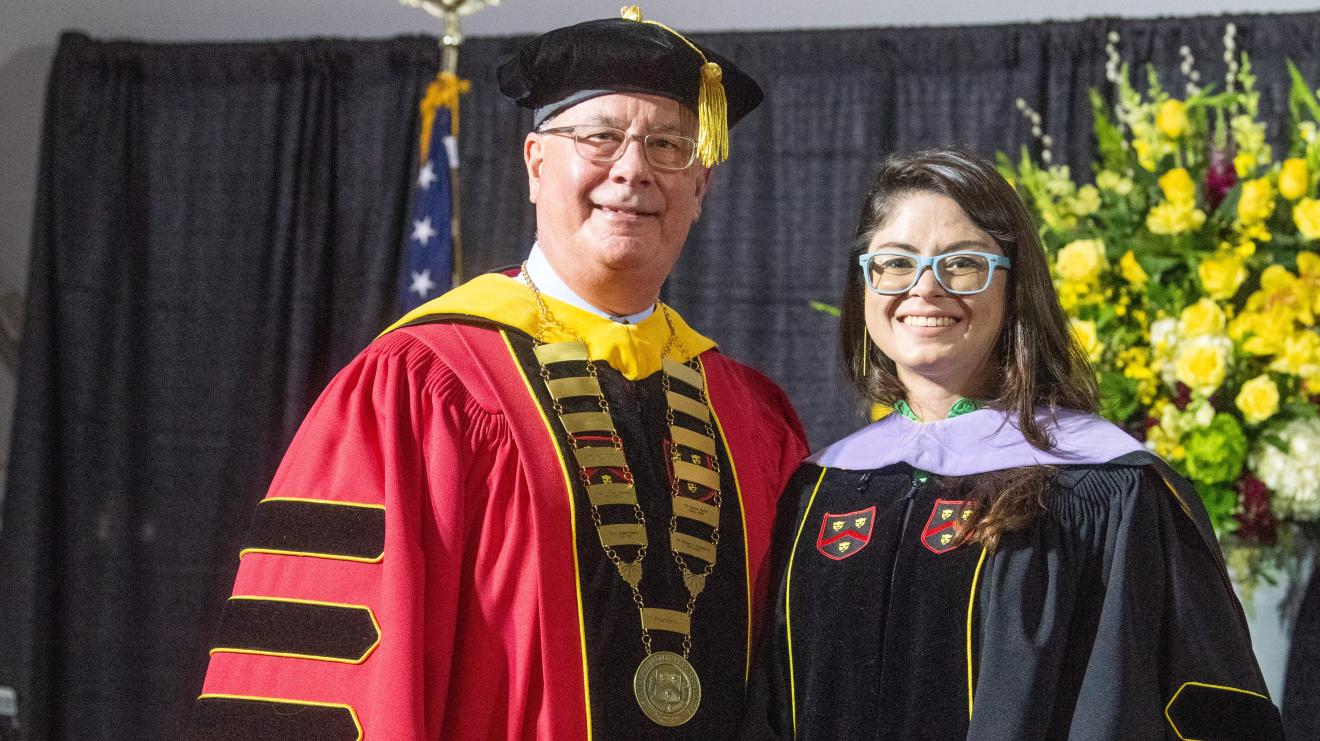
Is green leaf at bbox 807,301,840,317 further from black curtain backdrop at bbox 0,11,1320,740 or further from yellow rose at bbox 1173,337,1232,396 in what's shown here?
yellow rose at bbox 1173,337,1232,396

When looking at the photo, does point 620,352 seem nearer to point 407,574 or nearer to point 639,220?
point 639,220

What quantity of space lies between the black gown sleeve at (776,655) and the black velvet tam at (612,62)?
74cm

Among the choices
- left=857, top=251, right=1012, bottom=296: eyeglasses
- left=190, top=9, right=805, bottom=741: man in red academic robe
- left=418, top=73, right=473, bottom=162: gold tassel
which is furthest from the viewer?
left=418, top=73, right=473, bottom=162: gold tassel

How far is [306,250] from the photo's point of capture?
4641 mm

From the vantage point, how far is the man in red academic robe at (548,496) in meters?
2.21

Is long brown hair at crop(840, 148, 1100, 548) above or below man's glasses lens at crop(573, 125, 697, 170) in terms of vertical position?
below

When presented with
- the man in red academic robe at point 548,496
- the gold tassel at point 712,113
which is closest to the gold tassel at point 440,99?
the man in red academic robe at point 548,496

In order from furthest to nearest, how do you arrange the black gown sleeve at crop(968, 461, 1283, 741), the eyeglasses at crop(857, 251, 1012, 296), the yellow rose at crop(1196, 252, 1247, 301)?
the yellow rose at crop(1196, 252, 1247, 301) → the eyeglasses at crop(857, 251, 1012, 296) → the black gown sleeve at crop(968, 461, 1283, 741)

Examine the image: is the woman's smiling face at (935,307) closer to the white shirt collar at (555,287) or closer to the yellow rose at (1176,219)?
the white shirt collar at (555,287)

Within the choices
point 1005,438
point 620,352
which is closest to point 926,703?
point 1005,438

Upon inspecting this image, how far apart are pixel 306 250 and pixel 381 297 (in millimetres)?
305

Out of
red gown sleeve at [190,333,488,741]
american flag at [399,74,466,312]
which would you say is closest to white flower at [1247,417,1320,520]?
red gown sleeve at [190,333,488,741]

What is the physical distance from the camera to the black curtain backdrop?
A: 4.48 metres

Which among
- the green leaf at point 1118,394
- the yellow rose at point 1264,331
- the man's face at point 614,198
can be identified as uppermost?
the man's face at point 614,198
